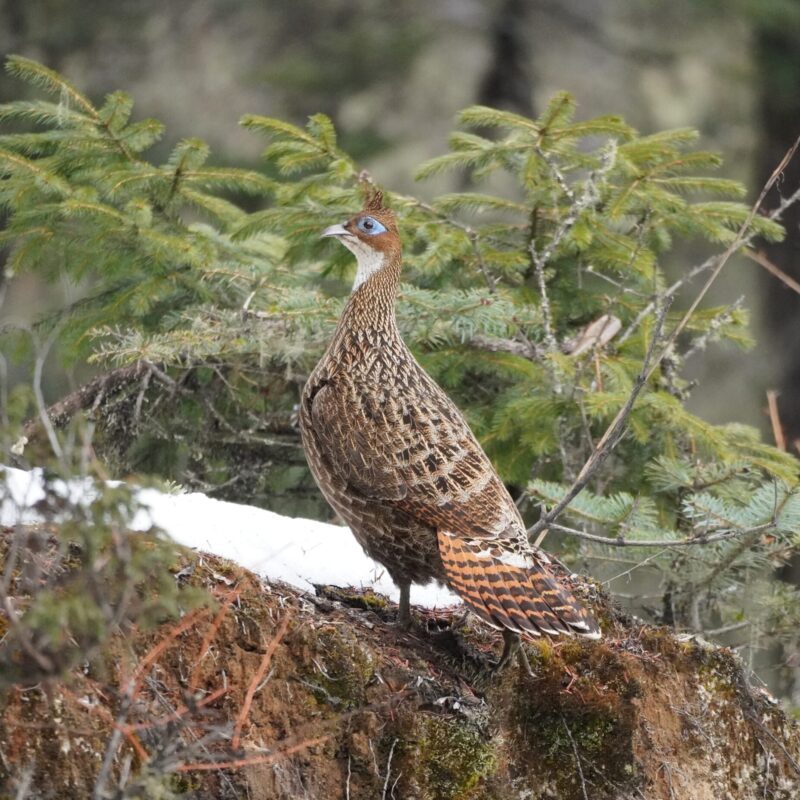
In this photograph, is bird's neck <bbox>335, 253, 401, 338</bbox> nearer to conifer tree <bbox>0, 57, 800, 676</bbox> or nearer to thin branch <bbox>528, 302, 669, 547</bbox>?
conifer tree <bbox>0, 57, 800, 676</bbox>

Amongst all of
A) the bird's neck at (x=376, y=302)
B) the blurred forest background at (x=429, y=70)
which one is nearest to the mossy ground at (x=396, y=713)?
the bird's neck at (x=376, y=302)

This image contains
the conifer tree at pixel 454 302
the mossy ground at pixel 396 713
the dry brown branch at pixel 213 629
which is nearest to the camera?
the mossy ground at pixel 396 713

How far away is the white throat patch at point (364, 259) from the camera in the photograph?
596 cm

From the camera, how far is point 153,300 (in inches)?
281

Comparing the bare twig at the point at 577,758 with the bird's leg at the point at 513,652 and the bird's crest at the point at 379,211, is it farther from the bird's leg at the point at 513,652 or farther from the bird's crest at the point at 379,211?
the bird's crest at the point at 379,211

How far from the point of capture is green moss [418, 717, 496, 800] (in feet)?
13.7

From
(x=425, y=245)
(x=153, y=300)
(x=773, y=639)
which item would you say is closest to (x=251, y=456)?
(x=153, y=300)

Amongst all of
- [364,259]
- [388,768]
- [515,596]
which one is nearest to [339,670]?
[388,768]

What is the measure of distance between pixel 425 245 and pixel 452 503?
316 cm

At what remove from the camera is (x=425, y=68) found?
14281 mm

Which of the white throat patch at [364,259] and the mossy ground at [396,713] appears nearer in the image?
the mossy ground at [396,713]

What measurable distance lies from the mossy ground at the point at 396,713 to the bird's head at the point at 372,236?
1.69 metres

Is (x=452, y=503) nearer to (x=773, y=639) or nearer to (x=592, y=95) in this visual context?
(x=773, y=639)

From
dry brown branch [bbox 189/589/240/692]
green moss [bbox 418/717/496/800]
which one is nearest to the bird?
green moss [bbox 418/717/496/800]
